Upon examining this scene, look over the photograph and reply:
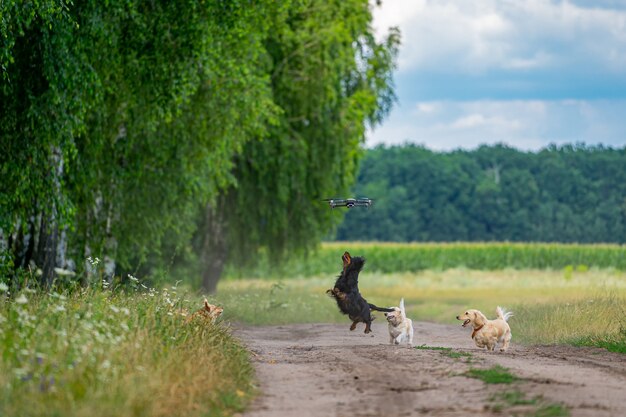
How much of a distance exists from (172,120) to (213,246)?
47.5 ft

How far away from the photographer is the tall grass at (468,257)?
255 ft

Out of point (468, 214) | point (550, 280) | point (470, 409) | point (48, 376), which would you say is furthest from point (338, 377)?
point (468, 214)

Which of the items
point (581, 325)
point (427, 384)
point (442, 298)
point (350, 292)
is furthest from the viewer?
point (442, 298)

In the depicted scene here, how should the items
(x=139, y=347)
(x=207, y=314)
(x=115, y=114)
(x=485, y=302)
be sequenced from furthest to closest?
(x=485, y=302) → (x=115, y=114) → (x=207, y=314) → (x=139, y=347)

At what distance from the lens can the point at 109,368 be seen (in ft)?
38.4

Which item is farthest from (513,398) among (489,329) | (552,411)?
(489,329)

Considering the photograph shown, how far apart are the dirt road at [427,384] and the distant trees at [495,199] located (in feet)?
312

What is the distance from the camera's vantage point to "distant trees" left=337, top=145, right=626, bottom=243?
119250 millimetres

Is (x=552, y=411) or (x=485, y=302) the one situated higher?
(x=552, y=411)

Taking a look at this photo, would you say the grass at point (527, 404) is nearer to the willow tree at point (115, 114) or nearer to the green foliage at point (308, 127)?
the willow tree at point (115, 114)

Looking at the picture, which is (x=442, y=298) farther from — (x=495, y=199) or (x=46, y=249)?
(x=495, y=199)

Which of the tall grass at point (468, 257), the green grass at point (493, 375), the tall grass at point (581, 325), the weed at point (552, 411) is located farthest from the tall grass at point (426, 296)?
the tall grass at point (468, 257)

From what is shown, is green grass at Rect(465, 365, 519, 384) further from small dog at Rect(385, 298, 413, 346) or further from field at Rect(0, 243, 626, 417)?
small dog at Rect(385, 298, 413, 346)

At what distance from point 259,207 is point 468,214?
267 feet
